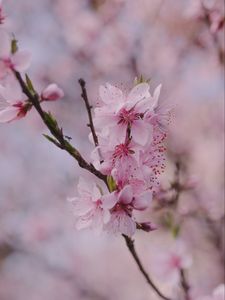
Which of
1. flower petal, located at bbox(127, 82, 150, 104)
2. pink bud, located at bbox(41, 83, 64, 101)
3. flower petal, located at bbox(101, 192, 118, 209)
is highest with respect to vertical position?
pink bud, located at bbox(41, 83, 64, 101)

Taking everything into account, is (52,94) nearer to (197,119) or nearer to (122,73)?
(122,73)

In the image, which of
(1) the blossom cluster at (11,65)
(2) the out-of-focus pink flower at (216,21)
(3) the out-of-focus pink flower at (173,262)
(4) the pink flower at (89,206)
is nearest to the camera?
(1) the blossom cluster at (11,65)

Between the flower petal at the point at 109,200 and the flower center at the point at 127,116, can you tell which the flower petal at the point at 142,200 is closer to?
the flower petal at the point at 109,200

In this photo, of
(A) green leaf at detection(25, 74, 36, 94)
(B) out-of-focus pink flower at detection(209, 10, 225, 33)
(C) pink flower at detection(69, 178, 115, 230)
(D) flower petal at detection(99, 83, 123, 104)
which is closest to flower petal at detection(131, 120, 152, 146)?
(D) flower petal at detection(99, 83, 123, 104)

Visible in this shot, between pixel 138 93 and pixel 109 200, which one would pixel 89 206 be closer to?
pixel 109 200

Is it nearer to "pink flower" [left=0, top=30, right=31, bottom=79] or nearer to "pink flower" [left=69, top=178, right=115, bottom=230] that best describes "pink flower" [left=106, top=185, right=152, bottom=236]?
"pink flower" [left=69, top=178, right=115, bottom=230]

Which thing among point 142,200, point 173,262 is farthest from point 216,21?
point 142,200

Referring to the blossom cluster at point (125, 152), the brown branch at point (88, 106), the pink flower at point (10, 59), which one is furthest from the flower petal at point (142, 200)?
the pink flower at point (10, 59)

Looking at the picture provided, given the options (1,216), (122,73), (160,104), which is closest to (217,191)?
(122,73)
